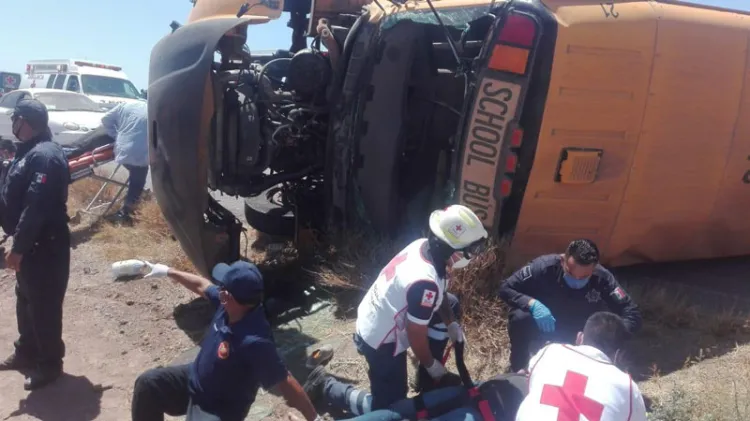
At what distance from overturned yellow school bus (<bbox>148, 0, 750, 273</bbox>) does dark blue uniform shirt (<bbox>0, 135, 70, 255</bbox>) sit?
0.76 metres

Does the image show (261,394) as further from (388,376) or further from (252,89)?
(252,89)

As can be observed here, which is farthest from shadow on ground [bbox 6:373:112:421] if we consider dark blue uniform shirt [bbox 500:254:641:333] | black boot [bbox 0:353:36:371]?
dark blue uniform shirt [bbox 500:254:641:333]

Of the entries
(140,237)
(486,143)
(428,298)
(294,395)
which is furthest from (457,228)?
(140,237)

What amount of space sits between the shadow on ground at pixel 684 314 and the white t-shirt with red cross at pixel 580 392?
172cm

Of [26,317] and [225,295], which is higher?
[225,295]

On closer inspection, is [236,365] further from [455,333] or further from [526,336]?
[526,336]

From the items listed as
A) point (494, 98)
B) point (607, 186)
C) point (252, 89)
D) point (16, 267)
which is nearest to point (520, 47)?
point (494, 98)

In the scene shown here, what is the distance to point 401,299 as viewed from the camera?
339 centimetres

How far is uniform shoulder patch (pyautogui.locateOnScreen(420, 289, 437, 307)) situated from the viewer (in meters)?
3.24

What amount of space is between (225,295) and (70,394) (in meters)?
2.00

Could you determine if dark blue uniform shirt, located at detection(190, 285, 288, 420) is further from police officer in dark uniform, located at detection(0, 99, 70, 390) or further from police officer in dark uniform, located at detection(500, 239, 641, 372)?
police officer in dark uniform, located at detection(0, 99, 70, 390)

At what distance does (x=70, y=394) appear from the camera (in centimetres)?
439

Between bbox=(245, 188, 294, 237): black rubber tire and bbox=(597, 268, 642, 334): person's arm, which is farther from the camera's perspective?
bbox=(245, 188, 294, 237): black rubber tire

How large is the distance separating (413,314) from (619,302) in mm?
1238
